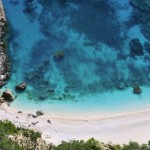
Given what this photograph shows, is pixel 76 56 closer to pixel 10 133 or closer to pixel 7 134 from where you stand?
pixel 10 133

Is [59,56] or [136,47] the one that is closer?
[59,56]

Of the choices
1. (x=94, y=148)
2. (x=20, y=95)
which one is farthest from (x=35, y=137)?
(x=20, y=95)

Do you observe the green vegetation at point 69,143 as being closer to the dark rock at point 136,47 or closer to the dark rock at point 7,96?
the dark rock at point 7,96

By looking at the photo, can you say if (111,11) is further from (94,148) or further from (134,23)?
(94,148)

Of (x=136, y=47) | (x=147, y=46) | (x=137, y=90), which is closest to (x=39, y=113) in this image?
(x=137, y=90)

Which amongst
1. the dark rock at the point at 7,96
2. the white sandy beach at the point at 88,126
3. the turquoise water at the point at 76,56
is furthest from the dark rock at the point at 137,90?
the dark rock at the point at 7,96

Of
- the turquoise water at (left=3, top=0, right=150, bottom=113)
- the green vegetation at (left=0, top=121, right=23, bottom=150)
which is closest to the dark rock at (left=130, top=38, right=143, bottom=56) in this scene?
the turquoise water at (left=3, top=0, right=150, bottom=113)
